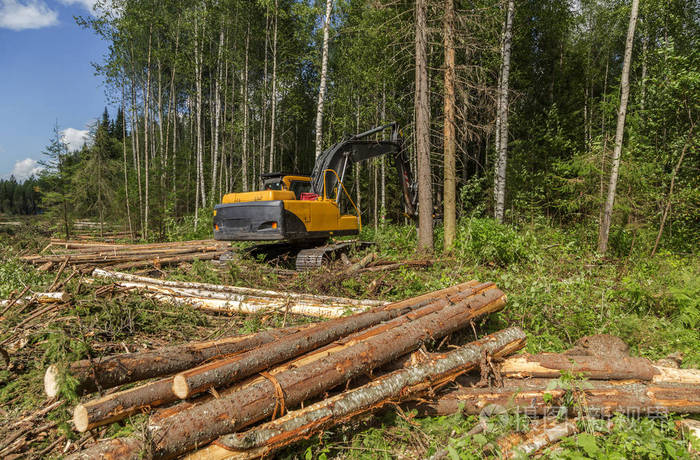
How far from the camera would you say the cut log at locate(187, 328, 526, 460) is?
2195 millimetres

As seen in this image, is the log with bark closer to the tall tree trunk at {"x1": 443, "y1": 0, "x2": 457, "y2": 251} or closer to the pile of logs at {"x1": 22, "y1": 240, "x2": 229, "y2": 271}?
the tall tree trunk at {"x1": 443, "y1": 0, "x2": 457, "y2": 251}

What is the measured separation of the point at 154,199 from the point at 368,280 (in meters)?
14.3

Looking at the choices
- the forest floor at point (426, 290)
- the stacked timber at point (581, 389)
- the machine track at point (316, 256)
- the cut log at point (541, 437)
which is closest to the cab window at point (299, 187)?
the machine track at point (316, 256)

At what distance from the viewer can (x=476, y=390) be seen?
3150 mm

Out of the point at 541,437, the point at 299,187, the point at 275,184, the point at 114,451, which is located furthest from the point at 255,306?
the point at 299,187

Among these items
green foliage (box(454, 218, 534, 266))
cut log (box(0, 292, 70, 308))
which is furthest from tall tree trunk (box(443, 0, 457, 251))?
cut log (box(0, 292, 70, 308))

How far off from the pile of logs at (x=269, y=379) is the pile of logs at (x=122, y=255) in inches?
201

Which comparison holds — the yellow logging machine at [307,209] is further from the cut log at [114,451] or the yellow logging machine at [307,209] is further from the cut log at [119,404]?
the cut log at [114,451]

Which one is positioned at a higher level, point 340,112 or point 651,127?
point 340,112

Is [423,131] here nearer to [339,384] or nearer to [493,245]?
[493,245]

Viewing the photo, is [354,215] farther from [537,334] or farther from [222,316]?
[537,334]

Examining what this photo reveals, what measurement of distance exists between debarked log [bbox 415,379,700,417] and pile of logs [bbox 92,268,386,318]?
1.80 metres

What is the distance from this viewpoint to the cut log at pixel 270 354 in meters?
2.53

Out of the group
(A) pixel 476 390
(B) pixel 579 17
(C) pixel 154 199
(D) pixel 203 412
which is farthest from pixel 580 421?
(B) pixel 579 17
